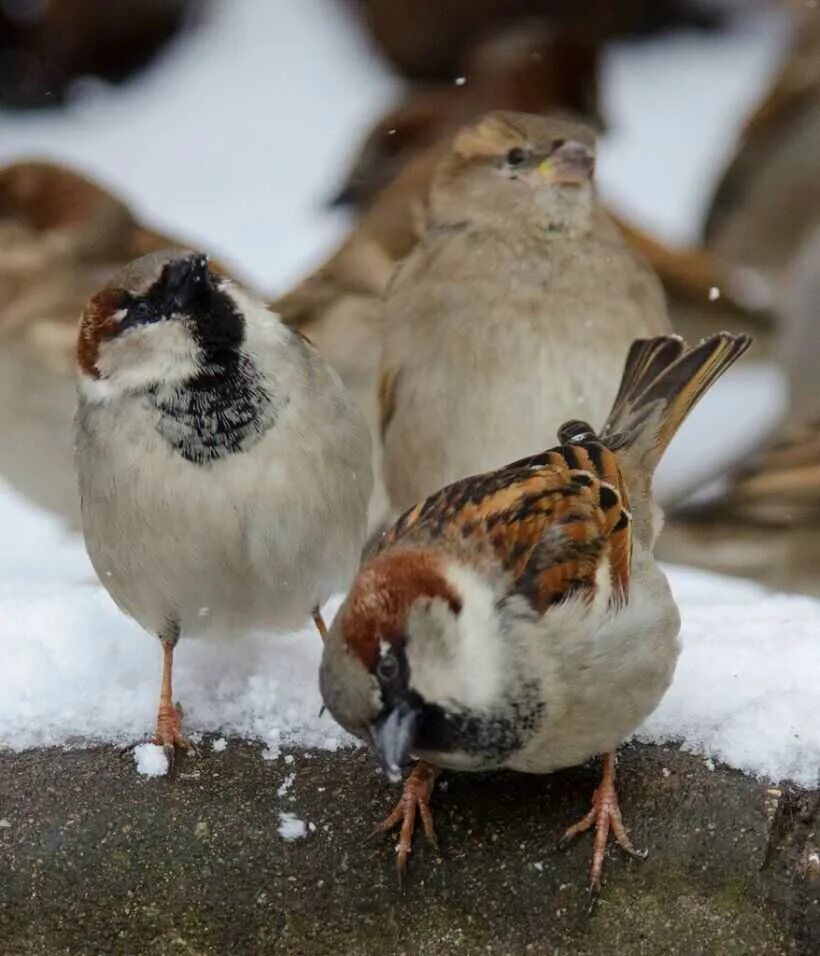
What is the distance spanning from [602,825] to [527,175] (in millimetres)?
1438

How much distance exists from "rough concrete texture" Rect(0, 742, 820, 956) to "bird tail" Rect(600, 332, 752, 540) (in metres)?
0.58

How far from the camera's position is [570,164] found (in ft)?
10.5

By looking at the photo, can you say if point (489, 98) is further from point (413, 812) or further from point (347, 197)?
point (413, 812)

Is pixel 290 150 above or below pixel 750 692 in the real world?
below

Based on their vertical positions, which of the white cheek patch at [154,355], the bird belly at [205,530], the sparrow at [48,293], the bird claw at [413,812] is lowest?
the sparrow at [48,293]

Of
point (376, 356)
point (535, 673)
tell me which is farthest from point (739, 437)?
point (535, 673)

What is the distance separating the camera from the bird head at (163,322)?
2.31 m

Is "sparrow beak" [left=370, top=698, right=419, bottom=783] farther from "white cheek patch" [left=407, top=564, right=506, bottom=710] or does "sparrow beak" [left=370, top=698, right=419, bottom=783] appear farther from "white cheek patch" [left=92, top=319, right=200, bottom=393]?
"white cheek patch" [left=92, top=319, right=200, bottom=393]

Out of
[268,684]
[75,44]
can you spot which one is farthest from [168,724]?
[75,44]

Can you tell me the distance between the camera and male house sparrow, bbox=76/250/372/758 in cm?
235

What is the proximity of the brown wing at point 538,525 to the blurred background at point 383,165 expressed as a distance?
4.97 feet

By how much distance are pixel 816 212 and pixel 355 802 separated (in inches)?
168

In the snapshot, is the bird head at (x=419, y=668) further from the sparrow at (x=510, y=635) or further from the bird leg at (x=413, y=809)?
the bird leg at (x=413, y=809)

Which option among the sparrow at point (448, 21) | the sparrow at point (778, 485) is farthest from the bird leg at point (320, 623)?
the sparrow at point (448, 21)
